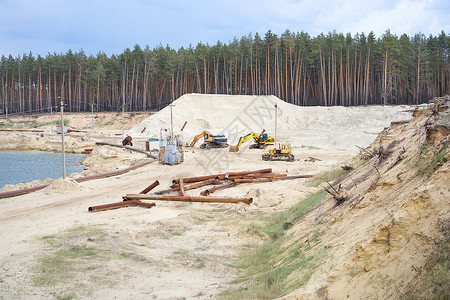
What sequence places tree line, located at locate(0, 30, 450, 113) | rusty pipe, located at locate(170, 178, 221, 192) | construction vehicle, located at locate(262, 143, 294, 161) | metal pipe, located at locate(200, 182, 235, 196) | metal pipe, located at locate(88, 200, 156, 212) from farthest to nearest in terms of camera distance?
tree line, located at locate(0, 30, 450, 113)
construction vehicle, located at locate(262, 143, 294, 161)
rusty pipe, located at locate(170, 178, 221, 192)
metal pipe, located at locate(200, 182, 235, 196)
metal pipe, located at locate(88, 200, 156, 212)

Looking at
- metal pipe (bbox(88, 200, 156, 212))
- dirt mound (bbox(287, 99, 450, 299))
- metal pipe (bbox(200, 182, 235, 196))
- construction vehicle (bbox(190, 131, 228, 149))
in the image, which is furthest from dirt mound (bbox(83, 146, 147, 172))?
dirt mound (bbox(287, 99, 450, 299))

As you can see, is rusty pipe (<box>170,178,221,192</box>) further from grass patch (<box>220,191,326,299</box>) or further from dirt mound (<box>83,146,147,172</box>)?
dirt mound (<box>83,146,147,172</box>)

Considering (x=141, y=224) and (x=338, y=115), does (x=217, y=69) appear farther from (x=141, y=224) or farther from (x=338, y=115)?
(x=141, y=224)

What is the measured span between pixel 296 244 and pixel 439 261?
4.60 m

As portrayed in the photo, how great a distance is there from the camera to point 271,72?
83.6 m

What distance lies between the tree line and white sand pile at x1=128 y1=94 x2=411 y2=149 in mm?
7842

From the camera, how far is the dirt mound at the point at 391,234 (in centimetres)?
548

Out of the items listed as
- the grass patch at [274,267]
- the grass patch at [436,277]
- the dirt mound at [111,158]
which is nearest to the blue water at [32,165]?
the dirt mound at [111,158]

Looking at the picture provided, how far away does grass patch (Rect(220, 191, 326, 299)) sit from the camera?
23.4 feet

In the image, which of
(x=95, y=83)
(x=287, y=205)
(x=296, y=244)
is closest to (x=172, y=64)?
(x=95, y=83)

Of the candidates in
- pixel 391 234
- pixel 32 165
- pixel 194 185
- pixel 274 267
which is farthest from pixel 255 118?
pixel 391 234

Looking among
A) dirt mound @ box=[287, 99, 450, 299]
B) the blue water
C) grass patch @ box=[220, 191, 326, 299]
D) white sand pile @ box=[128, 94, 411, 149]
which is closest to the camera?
dirt mound @ box=[287, 99, 450, 299]

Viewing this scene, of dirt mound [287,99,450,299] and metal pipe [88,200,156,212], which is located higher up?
dirt mound [287,99,450,299]

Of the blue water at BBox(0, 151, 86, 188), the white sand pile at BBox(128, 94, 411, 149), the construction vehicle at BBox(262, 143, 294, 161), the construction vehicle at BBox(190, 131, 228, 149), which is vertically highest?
the white sand pile at BBox(128, 94, 411, 149)
